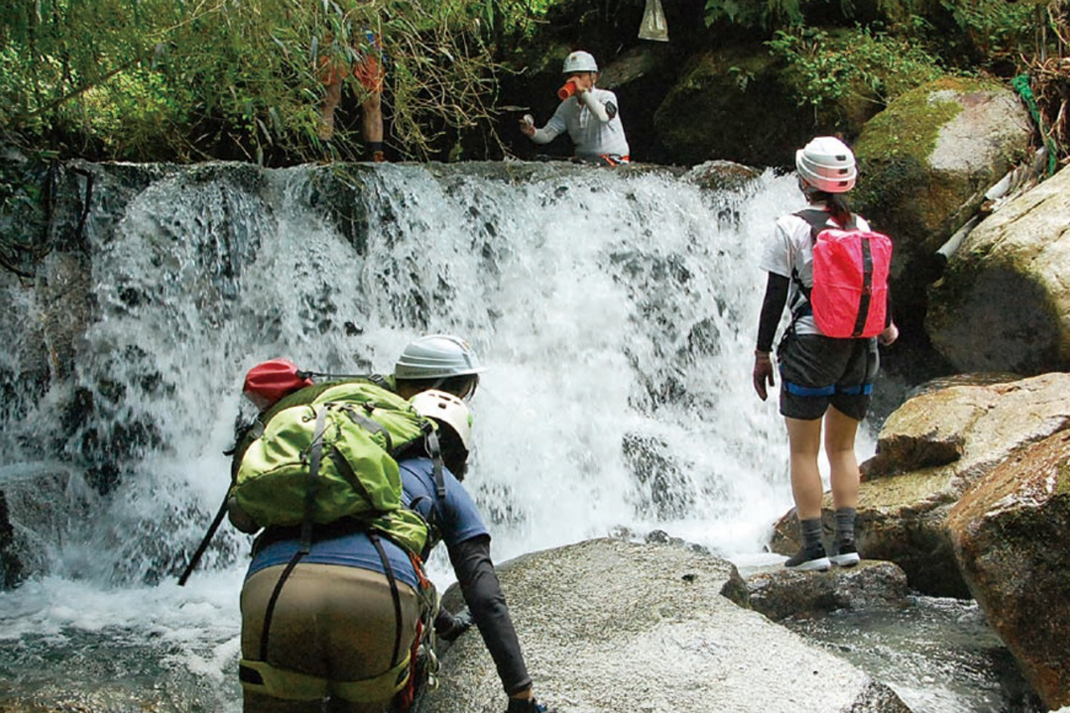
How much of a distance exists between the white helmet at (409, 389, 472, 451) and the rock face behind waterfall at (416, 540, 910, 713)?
914 millimetres

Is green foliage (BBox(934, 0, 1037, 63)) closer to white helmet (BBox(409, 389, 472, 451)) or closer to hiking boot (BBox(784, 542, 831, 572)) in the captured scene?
hiking boot (BBox(784, 542, 831, 572))

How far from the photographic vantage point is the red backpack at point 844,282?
478 cm

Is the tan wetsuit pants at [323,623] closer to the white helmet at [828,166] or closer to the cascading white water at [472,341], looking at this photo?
the white helmet at [828,166]

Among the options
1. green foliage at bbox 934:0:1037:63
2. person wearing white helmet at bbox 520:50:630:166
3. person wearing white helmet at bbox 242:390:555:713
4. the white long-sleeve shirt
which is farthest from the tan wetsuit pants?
green foliage at bbox 934:0:1037:63

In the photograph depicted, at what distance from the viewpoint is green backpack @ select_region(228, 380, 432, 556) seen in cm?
257

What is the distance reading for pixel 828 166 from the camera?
193 inches

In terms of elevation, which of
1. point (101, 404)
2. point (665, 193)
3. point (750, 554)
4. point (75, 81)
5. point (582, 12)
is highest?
point (582, 12)

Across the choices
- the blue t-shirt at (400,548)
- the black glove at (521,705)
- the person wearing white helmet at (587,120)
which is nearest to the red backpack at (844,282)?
the blue t-shirt at (400,548)

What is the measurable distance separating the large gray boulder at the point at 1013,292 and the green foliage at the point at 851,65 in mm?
2274

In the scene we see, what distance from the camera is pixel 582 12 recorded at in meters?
13.3

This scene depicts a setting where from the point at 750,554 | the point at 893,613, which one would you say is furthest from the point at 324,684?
the point at 750,554

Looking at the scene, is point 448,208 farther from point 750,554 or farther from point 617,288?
point 750,554

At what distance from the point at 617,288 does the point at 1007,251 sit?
9.86 feet

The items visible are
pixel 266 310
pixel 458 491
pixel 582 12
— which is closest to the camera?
pixel 458 491
